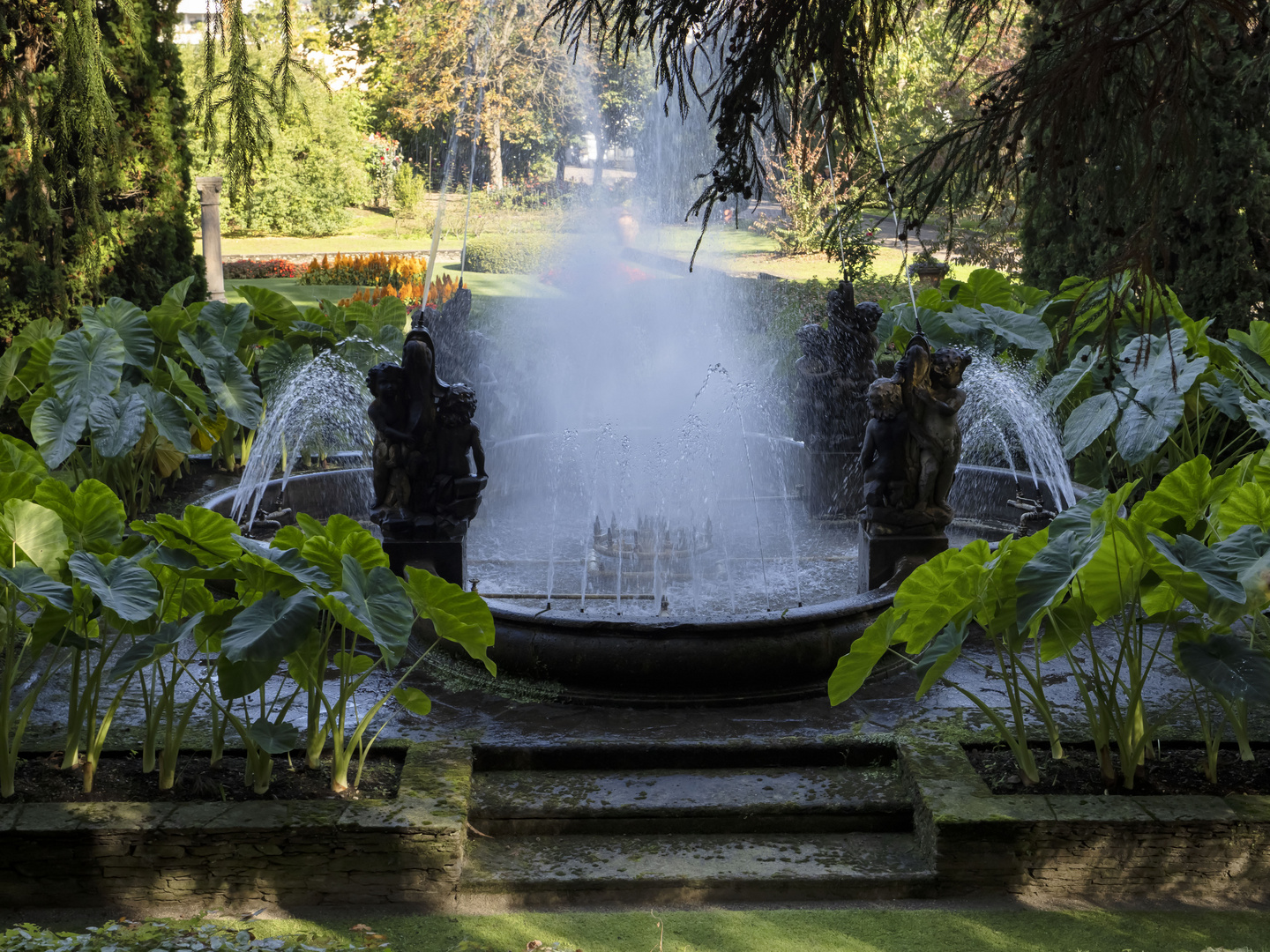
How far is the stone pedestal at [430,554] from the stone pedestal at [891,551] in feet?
7.09

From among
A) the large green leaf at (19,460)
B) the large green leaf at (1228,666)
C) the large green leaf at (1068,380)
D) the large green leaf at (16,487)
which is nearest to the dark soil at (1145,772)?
the large green leaf at (1228,666)

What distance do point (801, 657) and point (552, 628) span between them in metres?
1.14

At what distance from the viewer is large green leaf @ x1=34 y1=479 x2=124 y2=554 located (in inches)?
165

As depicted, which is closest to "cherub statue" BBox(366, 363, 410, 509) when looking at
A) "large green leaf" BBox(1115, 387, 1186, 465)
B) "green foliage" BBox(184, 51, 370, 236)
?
"large green leaf" BBox(1115, 387, 1186, 465)

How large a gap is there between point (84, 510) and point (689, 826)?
243 centimetres

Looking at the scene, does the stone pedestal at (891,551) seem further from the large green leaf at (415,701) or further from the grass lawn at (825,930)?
the large green leaf at (415,701)

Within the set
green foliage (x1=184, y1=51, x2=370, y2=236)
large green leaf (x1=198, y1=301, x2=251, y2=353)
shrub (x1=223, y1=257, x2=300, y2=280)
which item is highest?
green foliage (x1=184, y1=51, x2=370, y2=236)

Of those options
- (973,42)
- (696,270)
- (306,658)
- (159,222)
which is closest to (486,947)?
(306,658)

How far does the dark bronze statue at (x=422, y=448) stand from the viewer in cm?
612

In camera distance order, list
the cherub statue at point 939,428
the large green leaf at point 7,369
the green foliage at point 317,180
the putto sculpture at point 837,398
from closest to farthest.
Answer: the cherub statue at point 939,428 < the large green leaf at point 7,369 < the putto sculpture at point 837,398 < the green foliage at point 317,180

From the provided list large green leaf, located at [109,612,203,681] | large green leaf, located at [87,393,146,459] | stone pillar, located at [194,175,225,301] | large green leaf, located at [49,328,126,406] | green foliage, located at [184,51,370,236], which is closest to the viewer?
large green leaf, located at [109,612,203,681]

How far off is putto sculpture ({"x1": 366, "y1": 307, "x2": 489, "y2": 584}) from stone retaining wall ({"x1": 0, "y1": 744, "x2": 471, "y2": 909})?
7.32 ft

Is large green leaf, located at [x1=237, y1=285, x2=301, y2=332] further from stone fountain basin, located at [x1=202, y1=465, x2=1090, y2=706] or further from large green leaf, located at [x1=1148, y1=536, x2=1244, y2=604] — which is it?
large green leaf, located at [x1=1148, y1=536, x2=1244, y2=604]

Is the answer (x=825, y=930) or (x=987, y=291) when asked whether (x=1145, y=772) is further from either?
(x=987, y=291)
